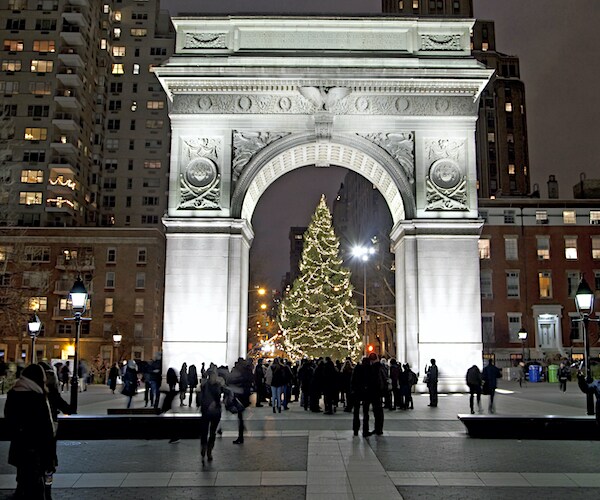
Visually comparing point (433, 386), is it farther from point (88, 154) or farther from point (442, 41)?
point (88, 154)

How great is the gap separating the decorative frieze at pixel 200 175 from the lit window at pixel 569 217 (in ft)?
117

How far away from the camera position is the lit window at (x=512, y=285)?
55.7 m

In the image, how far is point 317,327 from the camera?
48.2 m

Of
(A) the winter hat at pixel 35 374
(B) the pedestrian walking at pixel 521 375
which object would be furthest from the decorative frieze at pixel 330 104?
(A) the winter hat at pixel 35 374

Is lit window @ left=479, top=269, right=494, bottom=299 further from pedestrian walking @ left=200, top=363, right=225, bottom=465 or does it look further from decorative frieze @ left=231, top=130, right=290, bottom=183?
pedestrian walking @ left=200, top=363, right=225, bottom=465

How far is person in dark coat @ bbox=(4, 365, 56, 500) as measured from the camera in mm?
8047

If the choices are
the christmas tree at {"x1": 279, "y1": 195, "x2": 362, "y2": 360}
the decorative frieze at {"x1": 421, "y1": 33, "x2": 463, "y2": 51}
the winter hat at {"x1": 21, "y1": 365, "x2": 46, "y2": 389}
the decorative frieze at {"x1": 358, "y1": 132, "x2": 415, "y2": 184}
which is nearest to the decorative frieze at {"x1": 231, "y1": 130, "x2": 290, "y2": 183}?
the decorative frieze at {"x1": 358, "y1": 132, "x2": 415, "y2": 184}

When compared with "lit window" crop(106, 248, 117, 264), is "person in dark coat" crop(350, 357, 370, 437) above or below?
below

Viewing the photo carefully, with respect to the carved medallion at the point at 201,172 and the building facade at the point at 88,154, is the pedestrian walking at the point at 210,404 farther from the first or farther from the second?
the building facade at the point at 88,154

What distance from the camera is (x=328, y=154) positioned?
33.9m

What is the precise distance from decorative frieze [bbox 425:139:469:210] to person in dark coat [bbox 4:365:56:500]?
24.5m

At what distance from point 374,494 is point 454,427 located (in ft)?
26.9

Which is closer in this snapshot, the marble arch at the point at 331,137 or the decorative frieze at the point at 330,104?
the marble arch at the point at 331,137

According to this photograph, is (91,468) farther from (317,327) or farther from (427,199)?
(317,327)
